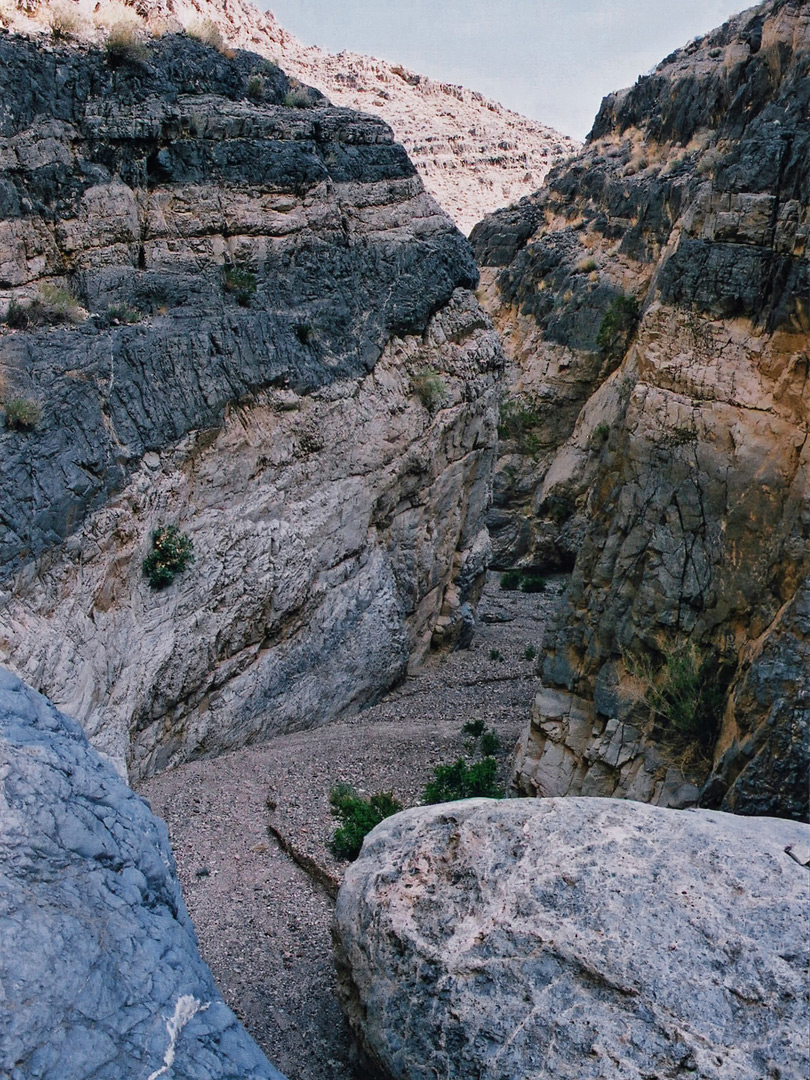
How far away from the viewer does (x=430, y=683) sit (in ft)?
62.1

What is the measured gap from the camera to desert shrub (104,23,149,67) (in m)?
14.3

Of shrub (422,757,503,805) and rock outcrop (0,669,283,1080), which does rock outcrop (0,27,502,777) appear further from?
rock outcrop (0,669,283,1080)

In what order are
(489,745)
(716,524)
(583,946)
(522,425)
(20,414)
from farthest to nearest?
(522,425) → (489,745) → (20,414) → (716,524) → (583,946)

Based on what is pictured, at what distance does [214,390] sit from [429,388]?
207 inches

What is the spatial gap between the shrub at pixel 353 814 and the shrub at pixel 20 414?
255 inches

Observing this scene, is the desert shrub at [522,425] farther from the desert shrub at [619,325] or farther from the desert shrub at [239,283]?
the desert shrub at [239,283]

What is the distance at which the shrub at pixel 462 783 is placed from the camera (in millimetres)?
12383

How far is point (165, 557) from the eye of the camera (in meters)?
13.3

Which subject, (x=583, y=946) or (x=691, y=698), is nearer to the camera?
(x=583, y=946)

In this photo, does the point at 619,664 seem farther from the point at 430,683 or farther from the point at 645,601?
the point at 430,683

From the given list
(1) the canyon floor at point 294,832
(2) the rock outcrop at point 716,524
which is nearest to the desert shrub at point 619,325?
(1) the canyon floor at point 294,832

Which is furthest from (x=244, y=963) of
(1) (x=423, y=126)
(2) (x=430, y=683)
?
(1) (x=423, y=126)

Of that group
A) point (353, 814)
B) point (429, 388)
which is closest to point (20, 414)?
point (353, 814)

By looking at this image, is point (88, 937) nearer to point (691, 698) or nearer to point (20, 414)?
point (691, 698)
